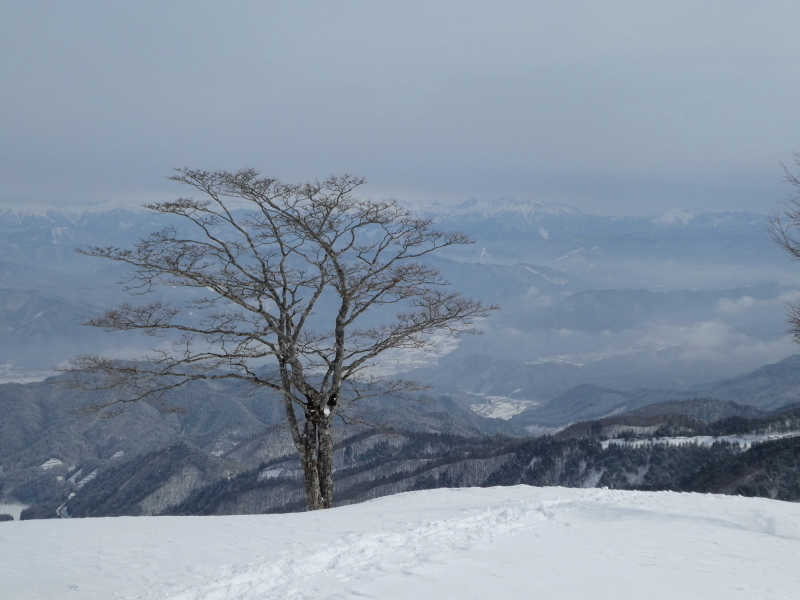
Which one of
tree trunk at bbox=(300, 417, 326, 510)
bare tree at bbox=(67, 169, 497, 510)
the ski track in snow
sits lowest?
tree trunk at bbox=(300, 417, 326, 510)

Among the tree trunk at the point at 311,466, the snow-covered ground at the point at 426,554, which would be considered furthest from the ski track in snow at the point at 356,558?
the tree trunk at the point at 311,466

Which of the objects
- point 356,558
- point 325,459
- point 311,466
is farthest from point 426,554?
point 325,459

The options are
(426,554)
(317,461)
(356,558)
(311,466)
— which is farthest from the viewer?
(317,461)

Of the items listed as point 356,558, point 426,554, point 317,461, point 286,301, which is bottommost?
point 317,461

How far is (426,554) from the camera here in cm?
1012

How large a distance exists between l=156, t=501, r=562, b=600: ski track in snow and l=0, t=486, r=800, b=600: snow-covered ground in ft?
0.10

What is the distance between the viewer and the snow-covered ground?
8.73 metres

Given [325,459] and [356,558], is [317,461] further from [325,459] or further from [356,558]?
[356,558]

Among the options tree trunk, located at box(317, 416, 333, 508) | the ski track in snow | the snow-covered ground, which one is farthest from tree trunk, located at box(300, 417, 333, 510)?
the ski track in snow

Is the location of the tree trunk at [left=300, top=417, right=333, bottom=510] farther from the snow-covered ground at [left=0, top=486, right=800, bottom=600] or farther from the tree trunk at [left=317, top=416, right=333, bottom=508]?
the snow-covered ground at [left=0, top=486, right=800, bottom=600]

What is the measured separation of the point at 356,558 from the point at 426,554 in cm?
115

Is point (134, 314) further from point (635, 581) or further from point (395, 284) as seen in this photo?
point (635, 581)

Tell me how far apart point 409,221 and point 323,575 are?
12169 millimetres

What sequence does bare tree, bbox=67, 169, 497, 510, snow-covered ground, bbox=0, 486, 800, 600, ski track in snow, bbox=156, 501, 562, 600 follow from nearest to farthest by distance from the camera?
ski track in snow, bbox=156, 501, 562, 600, snow-covered ground, bbox=0, 486, 800, 600, bare tree, bbox=67, 169, 497, 510
